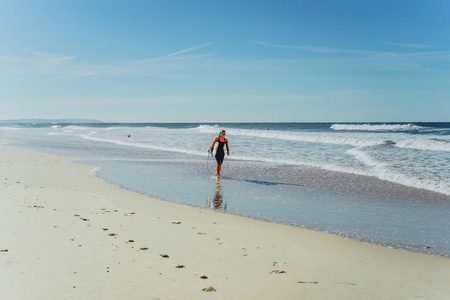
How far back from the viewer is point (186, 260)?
5.43 meters

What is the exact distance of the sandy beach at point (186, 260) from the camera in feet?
14.5

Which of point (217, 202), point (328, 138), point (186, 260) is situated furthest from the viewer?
point (328, 138)

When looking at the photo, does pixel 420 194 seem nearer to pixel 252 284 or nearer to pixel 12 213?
pixel 252 284

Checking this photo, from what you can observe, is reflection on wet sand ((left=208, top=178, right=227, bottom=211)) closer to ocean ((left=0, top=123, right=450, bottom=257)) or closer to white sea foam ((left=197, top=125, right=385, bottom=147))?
ocean ((left=0, top=123, right=450, bottom=257))

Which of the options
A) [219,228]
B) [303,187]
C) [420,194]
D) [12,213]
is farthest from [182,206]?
[420,194]

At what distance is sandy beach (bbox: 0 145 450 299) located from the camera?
4434 millimetres

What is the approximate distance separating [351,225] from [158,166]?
11320 millimetres

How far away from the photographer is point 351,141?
35.9m

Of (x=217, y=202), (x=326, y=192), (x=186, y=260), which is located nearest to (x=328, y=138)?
(x=326, y=192)

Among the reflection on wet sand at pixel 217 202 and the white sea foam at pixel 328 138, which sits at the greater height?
the white sea foam at pixel 328 138

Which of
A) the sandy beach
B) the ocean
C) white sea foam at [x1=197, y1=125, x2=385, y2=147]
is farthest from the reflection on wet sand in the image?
white sea foam at [x1=197, y1=125, x2=385, y2=147]

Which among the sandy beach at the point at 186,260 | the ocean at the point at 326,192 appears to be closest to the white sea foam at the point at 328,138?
the ocean at the point at 326,192

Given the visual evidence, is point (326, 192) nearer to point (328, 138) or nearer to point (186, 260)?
point (186, 260)

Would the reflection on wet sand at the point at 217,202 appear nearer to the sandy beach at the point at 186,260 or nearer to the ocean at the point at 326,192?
the ocean at the point at 326,192
